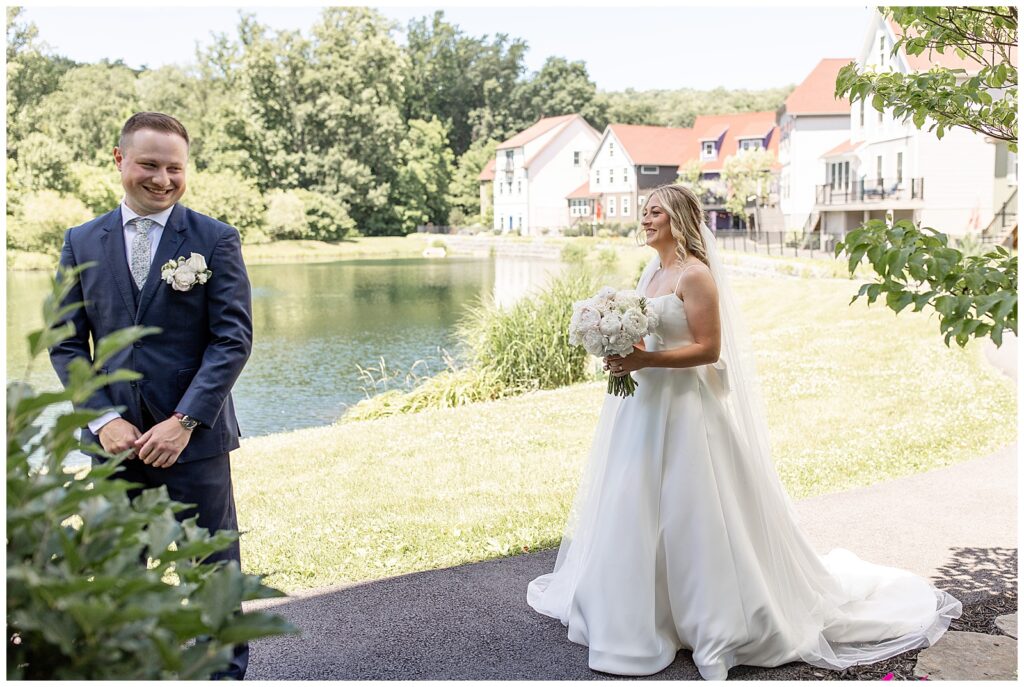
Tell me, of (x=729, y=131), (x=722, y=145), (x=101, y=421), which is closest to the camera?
(x=101, y=421)

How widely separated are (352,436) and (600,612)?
6239mm

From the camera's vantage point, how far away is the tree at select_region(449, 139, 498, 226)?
73.9 m

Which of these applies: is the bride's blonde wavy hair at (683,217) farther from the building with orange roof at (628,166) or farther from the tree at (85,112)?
the tree at (85,112)

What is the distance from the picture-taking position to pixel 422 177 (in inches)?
2746

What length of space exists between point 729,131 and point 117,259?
57.9 meters

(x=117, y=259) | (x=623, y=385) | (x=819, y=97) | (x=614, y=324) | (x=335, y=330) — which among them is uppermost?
(x=819, y=97)

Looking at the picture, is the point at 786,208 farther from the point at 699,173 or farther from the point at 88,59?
the point at 88,59

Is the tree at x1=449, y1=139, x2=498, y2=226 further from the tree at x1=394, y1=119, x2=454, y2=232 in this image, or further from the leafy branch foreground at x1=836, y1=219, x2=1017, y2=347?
the leafy branch foreground at x1=836, y1=219, x2=1017, y2=347

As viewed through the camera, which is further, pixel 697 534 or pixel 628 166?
pixel 628 166

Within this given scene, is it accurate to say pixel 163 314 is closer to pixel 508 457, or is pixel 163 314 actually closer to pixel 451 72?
pixel 508 457

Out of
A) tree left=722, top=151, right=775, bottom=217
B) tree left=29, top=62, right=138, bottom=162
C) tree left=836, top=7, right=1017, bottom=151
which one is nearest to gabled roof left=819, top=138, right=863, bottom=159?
tree left=722, top=151, right=775, bottom=217

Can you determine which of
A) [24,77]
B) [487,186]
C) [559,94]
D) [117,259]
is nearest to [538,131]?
[487,186]

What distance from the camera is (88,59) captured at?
2808 inches

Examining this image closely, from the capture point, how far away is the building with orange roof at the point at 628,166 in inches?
2406
